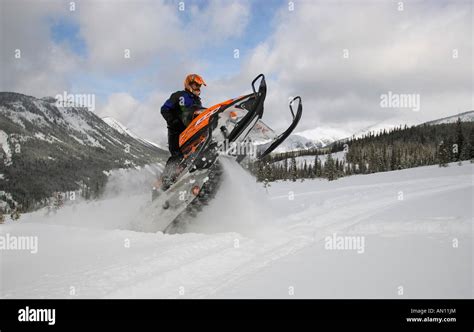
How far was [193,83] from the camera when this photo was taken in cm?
699

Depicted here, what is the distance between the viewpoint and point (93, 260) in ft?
15.3

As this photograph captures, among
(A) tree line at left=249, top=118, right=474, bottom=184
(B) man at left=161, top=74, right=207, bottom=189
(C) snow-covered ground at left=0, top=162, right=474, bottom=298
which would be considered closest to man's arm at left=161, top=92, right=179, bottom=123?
(B) man at left=161, top=74, right=207, bottom=189

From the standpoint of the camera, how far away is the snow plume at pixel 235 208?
22.0 feet

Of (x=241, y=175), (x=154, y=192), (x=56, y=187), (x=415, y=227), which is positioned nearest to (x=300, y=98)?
(x=241, y=175)

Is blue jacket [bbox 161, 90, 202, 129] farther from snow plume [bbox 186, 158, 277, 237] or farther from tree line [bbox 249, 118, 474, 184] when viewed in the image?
tree line [bbox 249, 118, 474, 184]

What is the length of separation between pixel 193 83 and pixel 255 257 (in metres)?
4.03

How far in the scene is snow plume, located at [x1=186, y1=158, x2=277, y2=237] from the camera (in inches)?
264
